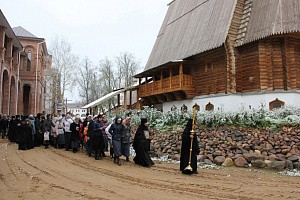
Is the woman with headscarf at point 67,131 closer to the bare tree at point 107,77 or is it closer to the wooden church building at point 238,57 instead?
the wooden church building at point 238,57

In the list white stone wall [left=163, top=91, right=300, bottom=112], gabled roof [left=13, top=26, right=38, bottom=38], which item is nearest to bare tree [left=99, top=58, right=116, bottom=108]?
gabled roof [left=13, top=26, right=38, bottom=38]

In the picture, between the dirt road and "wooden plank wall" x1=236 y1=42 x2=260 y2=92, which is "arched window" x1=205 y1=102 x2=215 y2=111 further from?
the dirt road

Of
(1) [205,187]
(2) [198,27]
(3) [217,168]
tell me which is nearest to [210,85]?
(2) [198,27]

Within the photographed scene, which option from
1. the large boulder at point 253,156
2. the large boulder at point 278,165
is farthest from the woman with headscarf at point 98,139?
the large boulder at point 278,165

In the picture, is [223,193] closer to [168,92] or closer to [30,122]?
[30,122]

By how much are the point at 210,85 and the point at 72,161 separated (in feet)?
Answer: 37.7

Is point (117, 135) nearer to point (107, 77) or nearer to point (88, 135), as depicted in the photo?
point (88, 135)

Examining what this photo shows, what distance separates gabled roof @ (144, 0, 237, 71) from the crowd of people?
8.71 m

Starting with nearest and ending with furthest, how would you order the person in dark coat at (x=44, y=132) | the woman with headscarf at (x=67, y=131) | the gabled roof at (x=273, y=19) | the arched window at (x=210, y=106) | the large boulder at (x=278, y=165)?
the large boulder at (x=278, y=165) → the woman with headscarf at (x=67, y=131) → the person in dark coat at (x=44, y=132) → the gabled roof at (x=273, y=19) → the arched window at (x=210, y=106)

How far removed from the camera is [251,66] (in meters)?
18.0

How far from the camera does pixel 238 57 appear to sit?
61.7 feet

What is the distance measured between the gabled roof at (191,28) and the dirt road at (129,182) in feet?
36.0

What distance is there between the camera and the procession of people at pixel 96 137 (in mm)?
9516

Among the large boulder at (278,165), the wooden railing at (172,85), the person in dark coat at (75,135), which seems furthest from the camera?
the wooden railing at (172,85)
